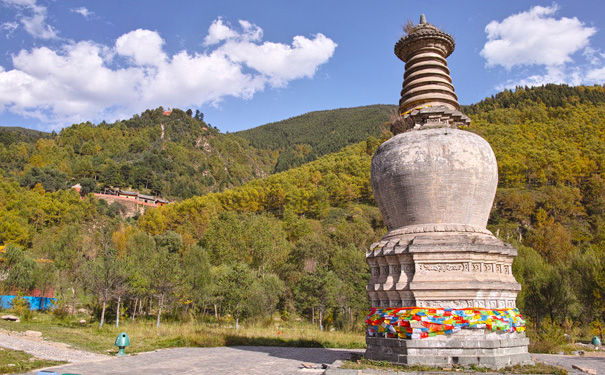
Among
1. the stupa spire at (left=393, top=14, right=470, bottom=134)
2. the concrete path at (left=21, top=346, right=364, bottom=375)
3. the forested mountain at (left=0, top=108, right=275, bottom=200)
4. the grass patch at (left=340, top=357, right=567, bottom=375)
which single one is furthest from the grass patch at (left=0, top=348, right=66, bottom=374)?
the forested mountain at (left=0, top=108, right=275, bottom=200)

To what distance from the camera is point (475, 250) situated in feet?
29.0

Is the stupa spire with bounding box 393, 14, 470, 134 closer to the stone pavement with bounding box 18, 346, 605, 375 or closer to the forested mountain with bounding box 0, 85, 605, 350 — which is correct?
the stone pavement with bounding box 18, 346, 605, 375

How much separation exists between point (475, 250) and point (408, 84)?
5.43 meters

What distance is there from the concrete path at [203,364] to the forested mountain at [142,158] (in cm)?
9511

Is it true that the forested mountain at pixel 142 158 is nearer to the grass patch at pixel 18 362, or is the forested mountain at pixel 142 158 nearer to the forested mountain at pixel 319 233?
the forested mountain at pixel 319 233

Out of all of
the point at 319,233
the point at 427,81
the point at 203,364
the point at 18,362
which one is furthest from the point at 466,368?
the point at 319,233

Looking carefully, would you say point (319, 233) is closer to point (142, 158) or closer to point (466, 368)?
point (466, 368)

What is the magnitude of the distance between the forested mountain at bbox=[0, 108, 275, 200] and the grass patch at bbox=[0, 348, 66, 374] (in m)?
94.1

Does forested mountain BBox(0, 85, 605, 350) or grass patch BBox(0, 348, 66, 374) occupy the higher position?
forested mountain BBox(0, 85, 605, 350)

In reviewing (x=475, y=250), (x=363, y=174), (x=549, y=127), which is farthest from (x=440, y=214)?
(x=549, y=127)

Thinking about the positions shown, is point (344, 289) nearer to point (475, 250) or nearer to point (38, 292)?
point (475, 250)

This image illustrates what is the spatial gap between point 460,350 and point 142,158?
125m

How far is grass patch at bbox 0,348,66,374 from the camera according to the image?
885 cm

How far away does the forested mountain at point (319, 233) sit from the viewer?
2653cm
